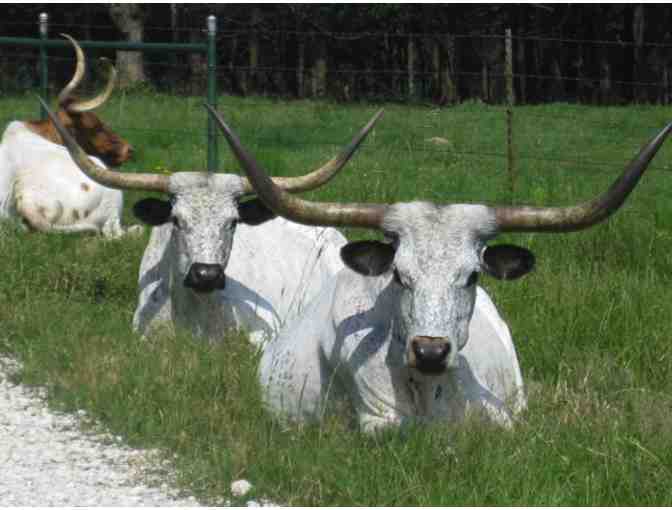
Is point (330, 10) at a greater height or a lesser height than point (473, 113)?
greater

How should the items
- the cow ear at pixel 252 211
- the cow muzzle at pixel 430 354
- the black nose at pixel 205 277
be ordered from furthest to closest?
the cow ear at pixel 252 211, the black nose at pixel 205 277, the cow muzzle at pixel 430 354

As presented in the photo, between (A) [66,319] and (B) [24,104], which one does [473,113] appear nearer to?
(B) [24,104]

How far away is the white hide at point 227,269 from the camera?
739cm

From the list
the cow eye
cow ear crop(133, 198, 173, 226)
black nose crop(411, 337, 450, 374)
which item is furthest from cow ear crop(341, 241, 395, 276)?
cow ear crop(133, 198, 173, 226)

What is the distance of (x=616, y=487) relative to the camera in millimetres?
4734

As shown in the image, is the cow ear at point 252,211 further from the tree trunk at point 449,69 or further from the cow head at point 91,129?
the tree trunk at point 449,69

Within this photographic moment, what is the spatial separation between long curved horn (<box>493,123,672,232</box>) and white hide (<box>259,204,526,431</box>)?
0.48ft

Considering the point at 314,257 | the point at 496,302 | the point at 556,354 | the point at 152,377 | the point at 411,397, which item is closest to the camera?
the point at 411,397

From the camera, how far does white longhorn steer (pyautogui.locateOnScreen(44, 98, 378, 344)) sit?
730 cm

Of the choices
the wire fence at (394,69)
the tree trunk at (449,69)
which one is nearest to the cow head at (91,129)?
the wire fence at (394,69)

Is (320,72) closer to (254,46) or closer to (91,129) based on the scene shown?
(254,46)

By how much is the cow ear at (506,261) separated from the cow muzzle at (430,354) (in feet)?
1.95

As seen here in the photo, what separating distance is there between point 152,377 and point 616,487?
7.68ft

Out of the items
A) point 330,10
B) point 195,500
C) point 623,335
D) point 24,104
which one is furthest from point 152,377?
point 330,10
